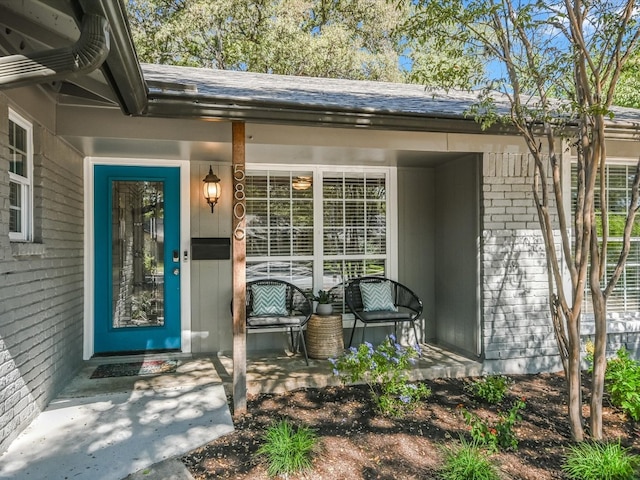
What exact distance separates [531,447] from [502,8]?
294 cm

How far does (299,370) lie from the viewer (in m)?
4.15

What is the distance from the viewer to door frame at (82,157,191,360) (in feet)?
14.7

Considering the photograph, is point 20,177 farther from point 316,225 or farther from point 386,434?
point 386,434

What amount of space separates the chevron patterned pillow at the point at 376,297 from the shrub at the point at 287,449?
2.18m

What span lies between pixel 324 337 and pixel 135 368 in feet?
6.22

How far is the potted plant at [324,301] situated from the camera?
4.65 m

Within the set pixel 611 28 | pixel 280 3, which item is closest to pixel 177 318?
pixel 611 28

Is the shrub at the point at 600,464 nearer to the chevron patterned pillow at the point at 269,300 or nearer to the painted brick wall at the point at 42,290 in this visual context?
the chevron patterned pillow at the point at 269,300

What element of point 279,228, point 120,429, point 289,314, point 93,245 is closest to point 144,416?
point 120,429

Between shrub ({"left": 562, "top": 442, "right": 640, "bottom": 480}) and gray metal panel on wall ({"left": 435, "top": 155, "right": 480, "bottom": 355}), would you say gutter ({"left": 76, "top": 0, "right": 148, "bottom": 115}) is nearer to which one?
gray metal panel on wall ({"left": 435, "top": 155, "right": 480, "bottom": 355})

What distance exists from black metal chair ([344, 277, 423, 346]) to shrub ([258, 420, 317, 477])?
187 centimetres

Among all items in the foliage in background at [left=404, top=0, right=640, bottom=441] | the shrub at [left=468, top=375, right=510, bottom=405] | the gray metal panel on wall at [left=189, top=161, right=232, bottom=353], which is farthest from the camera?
the gray metal panel on wall at [left=189, top=161, right=232, bottom=353]

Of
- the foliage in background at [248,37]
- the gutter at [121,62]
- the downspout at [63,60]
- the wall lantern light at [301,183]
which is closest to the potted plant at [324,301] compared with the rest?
the wall lantern light at [301,183]

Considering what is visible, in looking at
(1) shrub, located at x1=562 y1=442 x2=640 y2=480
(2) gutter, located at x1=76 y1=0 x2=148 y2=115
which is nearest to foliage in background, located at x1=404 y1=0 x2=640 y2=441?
(1) shrub, located at x1=562 y1=442 x2=640 y2=480
